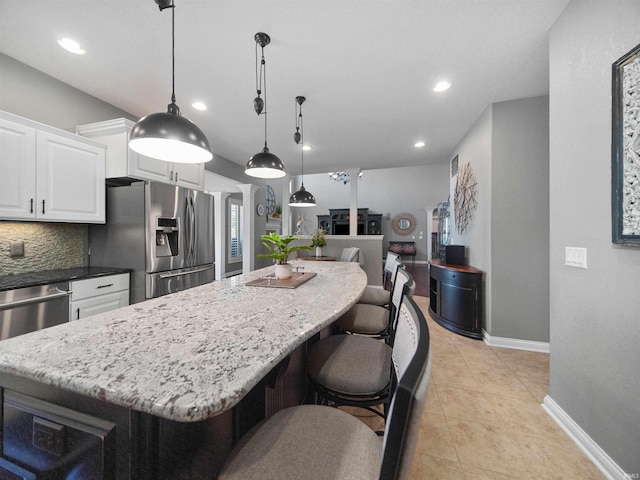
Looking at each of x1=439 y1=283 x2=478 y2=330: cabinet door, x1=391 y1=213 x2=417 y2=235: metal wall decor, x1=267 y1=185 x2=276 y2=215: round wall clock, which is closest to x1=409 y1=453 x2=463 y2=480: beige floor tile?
x1=439 y1=283 x2=478 y2=330: cabinet door

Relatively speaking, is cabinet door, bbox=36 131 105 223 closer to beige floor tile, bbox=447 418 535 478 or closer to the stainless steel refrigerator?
the stainless steel refrigerator

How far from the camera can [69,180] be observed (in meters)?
2.15

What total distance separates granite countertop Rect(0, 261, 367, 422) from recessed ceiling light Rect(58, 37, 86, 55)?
7.25 ft

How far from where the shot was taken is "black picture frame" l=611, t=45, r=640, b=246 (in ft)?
3.56

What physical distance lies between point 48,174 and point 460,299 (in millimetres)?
4176

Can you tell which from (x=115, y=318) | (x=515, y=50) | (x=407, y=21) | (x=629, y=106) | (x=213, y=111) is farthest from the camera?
(x=213, y=111)

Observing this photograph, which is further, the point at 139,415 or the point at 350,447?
the point at 350,447

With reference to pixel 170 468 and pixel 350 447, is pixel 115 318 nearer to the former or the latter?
pixel 170 468

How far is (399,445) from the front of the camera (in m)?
0.47

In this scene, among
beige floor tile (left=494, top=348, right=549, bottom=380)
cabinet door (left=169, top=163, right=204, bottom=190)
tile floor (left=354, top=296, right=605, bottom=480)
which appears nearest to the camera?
tile floor (left=354, top=296, right=605, bottom=480)

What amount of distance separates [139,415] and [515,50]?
122 inches

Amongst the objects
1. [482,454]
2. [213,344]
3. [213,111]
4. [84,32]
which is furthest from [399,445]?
[213,111]

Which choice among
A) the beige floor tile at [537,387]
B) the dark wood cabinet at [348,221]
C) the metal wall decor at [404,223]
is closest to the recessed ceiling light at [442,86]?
the beige floor tile at [537,387]

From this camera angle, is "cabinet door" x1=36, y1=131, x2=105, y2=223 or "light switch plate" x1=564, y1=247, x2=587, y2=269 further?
"cabinet door" x1=36, y1=131, x2=105, y2=223
